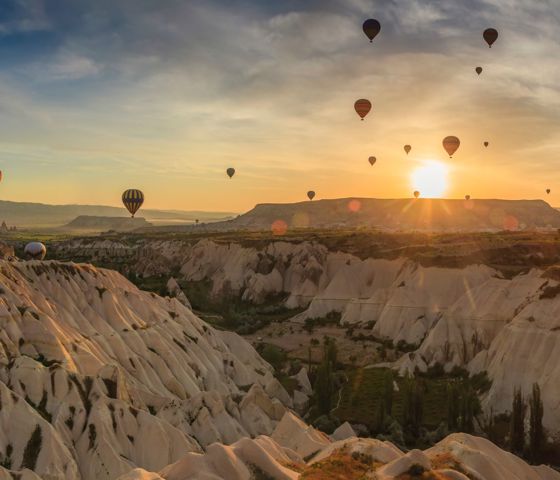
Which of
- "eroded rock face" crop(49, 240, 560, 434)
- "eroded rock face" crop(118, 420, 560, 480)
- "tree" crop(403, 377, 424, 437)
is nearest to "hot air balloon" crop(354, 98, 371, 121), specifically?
"eroded rock face" crop(49, 240, 560, 434)

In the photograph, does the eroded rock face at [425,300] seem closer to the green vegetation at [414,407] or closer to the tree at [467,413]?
the green vegetation at [414,407]

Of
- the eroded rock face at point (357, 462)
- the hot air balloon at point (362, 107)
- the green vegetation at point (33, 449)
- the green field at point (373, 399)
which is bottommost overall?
the green field at point (373, 399)

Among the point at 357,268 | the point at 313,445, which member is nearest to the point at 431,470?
the point at 313,445

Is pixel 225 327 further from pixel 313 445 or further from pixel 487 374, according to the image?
pixel 313 445

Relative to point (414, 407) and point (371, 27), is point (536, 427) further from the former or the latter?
point (371, 27)

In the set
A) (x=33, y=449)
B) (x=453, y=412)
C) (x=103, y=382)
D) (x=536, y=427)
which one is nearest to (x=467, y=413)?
(x=453, y=412)

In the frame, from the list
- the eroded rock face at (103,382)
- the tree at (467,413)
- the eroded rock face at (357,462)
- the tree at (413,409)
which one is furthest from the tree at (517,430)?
the eroded rock face at (103,382)

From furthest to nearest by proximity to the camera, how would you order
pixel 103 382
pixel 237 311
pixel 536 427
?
pixel 237 311, pixel 536 427, pixel 103 382
